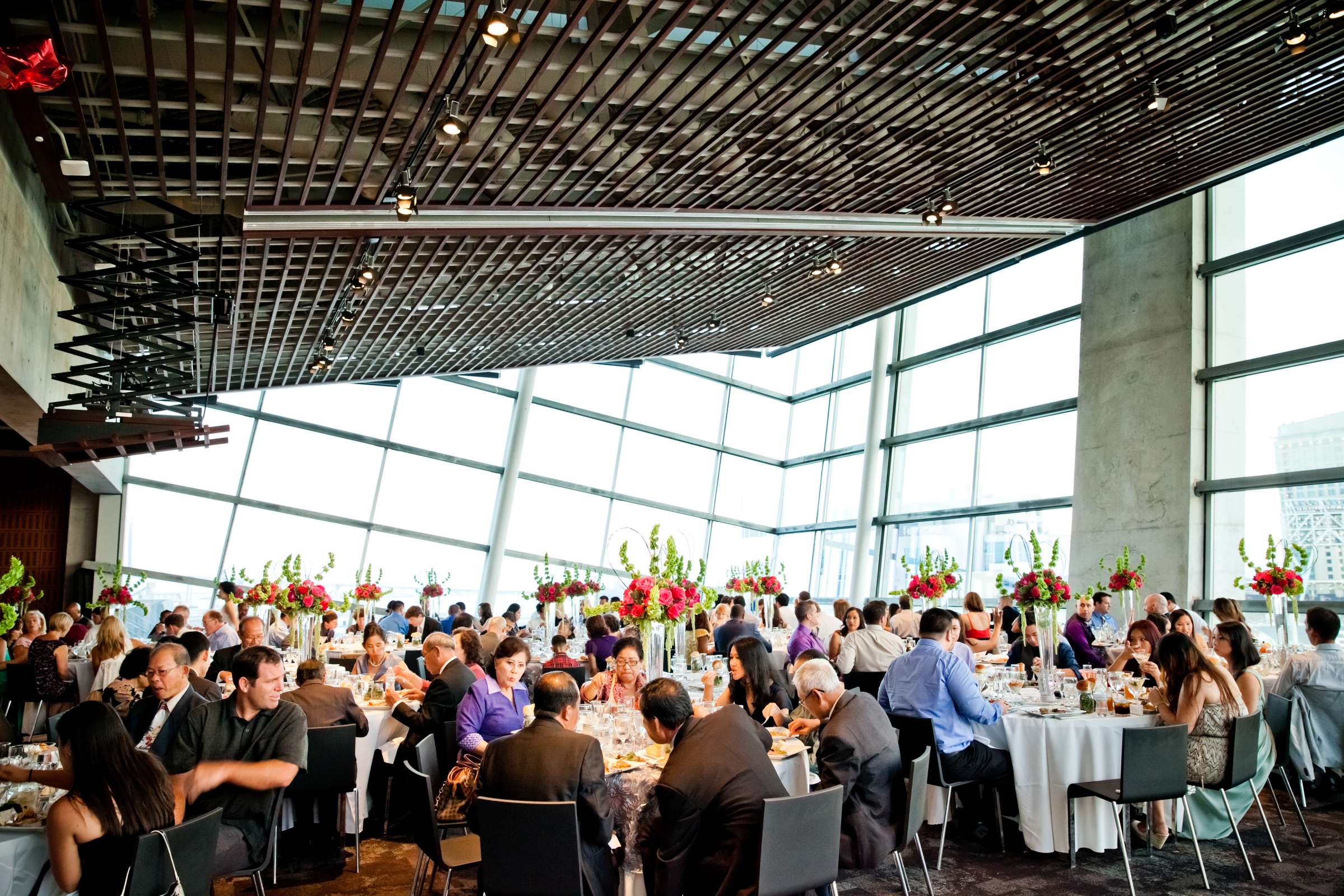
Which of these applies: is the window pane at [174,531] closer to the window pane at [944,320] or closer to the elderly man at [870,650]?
the elderly man at [870,650]

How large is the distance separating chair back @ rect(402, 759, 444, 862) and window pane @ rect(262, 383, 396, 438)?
12284mm

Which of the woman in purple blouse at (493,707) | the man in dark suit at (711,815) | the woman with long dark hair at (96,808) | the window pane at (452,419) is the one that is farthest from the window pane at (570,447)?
the woman with long dark hair at (96,808)

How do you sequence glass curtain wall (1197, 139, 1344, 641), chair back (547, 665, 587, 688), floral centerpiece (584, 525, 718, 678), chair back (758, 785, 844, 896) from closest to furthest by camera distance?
1. chair back (758, 785, 844, 896)
2. floral centerpiece (584, 525, 718, 678)
3. chair back (547, 665, 587, 688)
4. glass curtain wall (1197, 139, 1344, 641)

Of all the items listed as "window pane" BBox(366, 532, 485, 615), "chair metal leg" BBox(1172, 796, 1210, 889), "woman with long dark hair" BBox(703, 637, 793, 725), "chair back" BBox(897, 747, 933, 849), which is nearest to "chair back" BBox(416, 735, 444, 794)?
"woman with long dark hair" BBox(703, 637, 793, 725)

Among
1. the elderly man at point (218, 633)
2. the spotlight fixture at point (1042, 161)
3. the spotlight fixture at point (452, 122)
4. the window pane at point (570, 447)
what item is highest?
the spotlight fixture at point (1042, 161)

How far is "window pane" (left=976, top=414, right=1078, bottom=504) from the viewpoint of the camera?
47.2 ft

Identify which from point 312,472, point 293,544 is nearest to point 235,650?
point 293,544

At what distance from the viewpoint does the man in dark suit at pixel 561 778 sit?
3.70 metres

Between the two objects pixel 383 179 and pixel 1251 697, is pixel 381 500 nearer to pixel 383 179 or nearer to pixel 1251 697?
pixel 383 179

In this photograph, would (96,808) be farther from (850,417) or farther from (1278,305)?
(850,417)

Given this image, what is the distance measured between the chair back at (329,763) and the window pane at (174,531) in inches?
439

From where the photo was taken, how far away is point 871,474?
17859mm

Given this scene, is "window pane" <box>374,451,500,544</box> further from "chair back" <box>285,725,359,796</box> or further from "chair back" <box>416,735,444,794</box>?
"chair back" <box>416,735,444,794</box>

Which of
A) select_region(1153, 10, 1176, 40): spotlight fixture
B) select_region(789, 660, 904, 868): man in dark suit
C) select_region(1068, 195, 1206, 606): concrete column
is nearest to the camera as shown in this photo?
select_region(789, 660, 904, 868): man in dark suit
